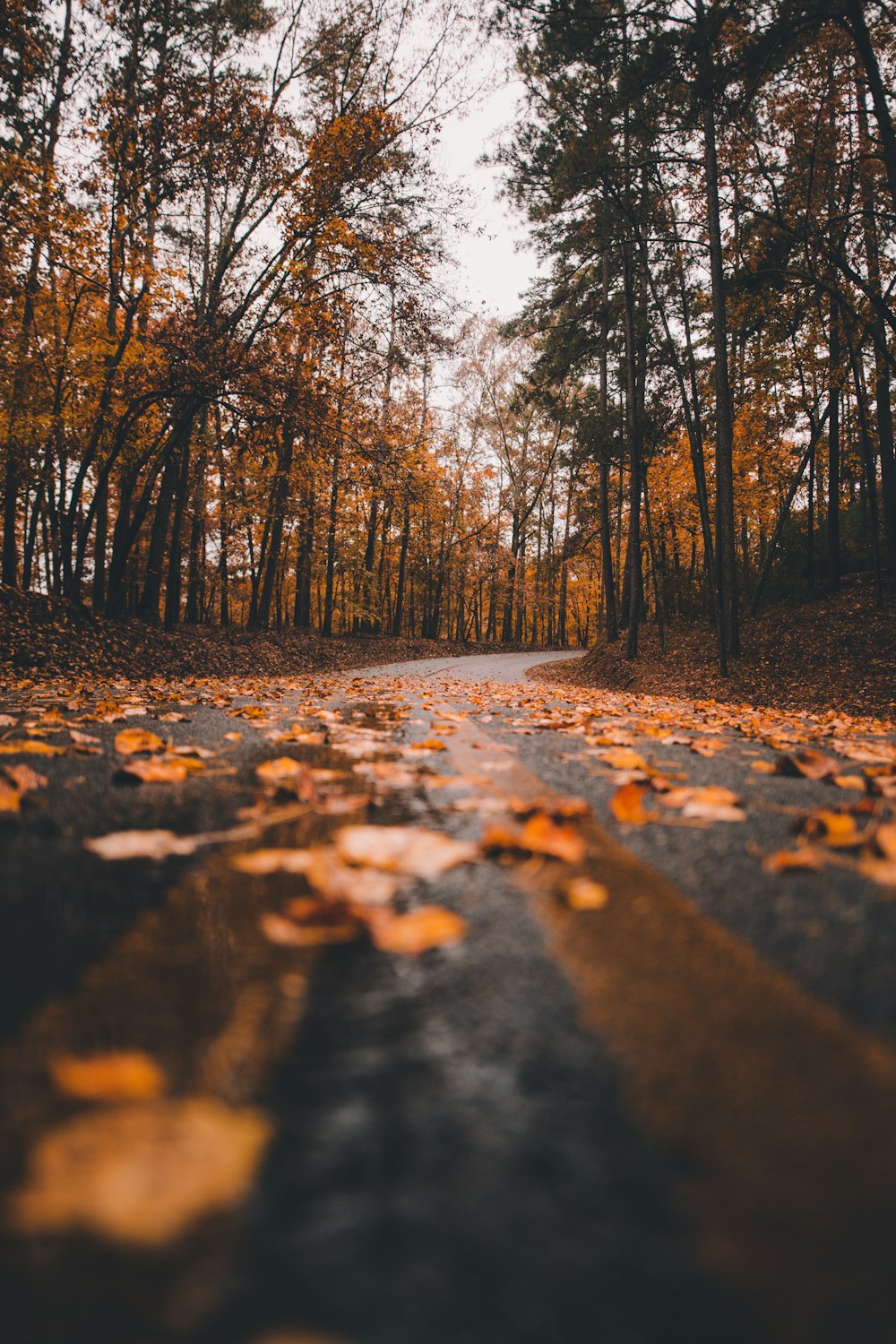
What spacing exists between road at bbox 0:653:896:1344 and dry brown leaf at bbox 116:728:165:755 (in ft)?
3.39

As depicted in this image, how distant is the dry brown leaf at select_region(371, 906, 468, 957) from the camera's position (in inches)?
34.6

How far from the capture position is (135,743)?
236cm

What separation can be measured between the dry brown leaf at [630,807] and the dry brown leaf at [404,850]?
0.50 metres

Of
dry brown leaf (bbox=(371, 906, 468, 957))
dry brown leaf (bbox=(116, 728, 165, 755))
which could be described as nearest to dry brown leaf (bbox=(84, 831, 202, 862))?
dry brown leaf (bbox=(371, 906, 468, 957))

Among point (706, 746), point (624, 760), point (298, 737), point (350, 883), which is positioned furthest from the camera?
point (298, 737)

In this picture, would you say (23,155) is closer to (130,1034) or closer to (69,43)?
(69,43)

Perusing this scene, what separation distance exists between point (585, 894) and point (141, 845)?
957 millimetres

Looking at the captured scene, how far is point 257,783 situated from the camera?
1873 mm

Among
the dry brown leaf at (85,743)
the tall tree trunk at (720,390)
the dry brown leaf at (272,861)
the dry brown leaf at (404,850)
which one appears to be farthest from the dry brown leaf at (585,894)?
the tall tree trunk at (720,390)

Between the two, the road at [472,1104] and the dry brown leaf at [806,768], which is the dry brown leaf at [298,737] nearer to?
the road at [472,1104]

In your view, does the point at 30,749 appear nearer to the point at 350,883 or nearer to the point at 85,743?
the point at 85,743

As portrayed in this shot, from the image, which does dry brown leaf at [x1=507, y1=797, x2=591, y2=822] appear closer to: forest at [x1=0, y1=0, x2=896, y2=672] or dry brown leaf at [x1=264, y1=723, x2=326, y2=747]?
dry brown leaf at [x1=264, y1=723, x2=326, y2=747]

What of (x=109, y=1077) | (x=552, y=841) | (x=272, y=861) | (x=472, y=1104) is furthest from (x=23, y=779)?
(x=472, y=1104)

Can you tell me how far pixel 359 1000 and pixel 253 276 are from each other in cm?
1405
